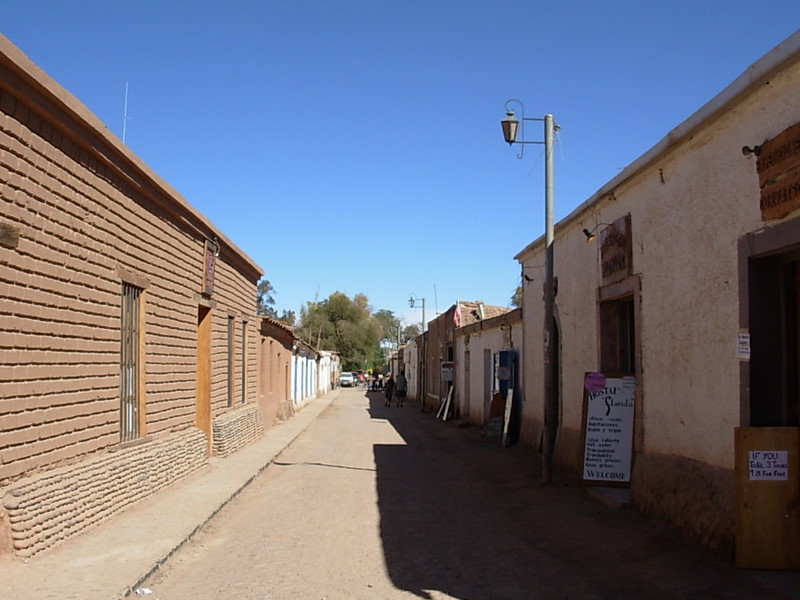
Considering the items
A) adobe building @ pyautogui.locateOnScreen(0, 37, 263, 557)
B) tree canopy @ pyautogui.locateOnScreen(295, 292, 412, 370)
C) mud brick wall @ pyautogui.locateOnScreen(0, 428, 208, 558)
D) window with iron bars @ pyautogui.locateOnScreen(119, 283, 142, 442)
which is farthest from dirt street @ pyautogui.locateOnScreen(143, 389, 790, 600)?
tree canopy @ pyautogui.locateOnScreen(295, 292, 412, 370)

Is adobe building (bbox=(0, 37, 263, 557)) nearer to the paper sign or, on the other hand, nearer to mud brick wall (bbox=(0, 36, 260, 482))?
mud brick wall (bbox=(0, 36, 260, 482))

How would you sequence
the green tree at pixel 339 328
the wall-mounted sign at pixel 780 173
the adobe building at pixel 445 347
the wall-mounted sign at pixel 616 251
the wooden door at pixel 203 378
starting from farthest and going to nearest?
the green tree at pixel 339 328 → the adobe building at pixel 445 347 → the wooden door at pixel 203 378 → the wall-mounted sign at pixel 616 251 → the wall-mounted sign at pixel 780 173

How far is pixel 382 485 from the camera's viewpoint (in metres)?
12.6

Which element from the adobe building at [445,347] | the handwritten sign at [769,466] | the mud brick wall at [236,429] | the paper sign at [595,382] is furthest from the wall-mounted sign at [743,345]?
the adobe building at [445,347]

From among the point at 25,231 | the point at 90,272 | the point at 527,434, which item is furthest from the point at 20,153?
the point at 527,434

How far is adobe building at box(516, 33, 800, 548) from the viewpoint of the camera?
658cm

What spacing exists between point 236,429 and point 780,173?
12.4 metres

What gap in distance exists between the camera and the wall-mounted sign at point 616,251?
10141 mm

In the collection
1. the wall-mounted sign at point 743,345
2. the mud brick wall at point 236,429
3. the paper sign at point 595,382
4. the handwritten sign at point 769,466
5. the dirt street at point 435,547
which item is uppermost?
the wall-mounted sign at point 743,345

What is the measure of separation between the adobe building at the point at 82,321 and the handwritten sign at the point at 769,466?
5818 millimetres

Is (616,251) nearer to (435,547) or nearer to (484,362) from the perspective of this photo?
(435,547)

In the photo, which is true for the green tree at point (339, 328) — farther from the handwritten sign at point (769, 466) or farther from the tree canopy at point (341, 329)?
the handwritten sign at point (769, 466)

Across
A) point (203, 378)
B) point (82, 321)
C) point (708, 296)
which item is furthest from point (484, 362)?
point (82, 321)

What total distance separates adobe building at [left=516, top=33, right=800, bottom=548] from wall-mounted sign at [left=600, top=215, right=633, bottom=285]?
26 mm
